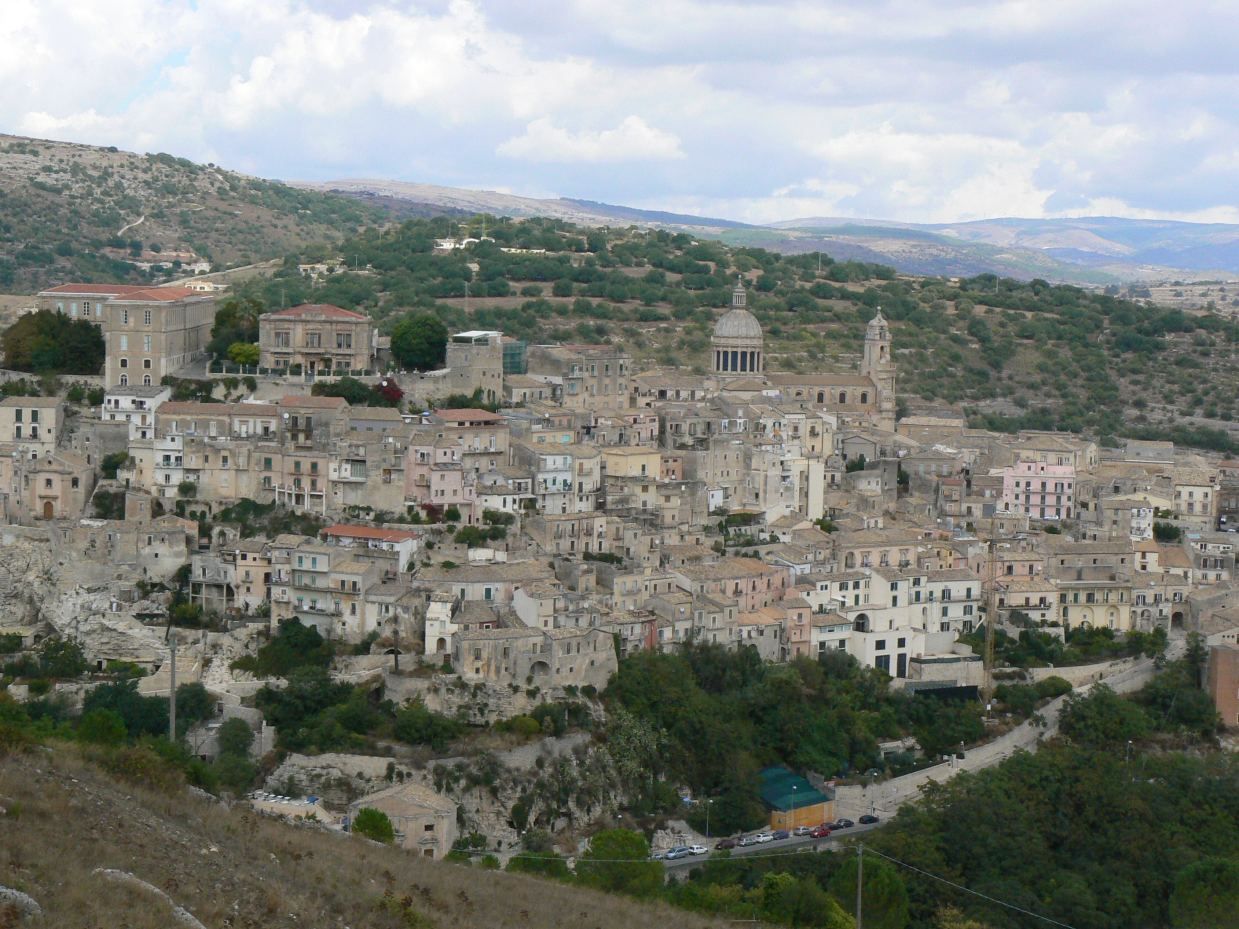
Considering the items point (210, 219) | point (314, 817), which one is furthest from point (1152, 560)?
point (210, 219)

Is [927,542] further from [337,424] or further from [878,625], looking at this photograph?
[337,424]

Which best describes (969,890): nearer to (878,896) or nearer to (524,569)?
(878,896)

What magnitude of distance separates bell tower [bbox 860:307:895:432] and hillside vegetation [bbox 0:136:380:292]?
3410cm

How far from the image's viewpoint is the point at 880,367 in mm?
62156

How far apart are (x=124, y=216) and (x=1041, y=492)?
5968 cm

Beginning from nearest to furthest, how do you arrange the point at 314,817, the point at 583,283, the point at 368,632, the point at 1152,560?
the point at 314,817
the point at 368,632
the point at 1152,560
the point at 583,283

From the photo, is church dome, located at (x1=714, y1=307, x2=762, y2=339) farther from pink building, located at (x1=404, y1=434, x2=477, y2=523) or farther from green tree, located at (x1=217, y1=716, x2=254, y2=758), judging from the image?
green tree, located at (x1=217, y1=716, x2=254, y2=758)

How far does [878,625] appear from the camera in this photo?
4509 centimetres

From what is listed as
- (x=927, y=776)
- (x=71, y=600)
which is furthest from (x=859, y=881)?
(x=71, y=600)

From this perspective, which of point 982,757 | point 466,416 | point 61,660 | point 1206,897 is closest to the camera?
point 1206,897

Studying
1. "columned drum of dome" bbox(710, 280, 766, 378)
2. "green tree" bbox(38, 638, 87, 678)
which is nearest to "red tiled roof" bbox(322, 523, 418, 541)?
"green tree" bbox(38, 638, 87, 678)

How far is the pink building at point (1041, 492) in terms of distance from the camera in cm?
5278

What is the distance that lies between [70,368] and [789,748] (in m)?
20.0

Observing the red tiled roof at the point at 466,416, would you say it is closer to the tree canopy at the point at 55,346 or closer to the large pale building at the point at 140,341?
the large pale building at the point at 140,341
